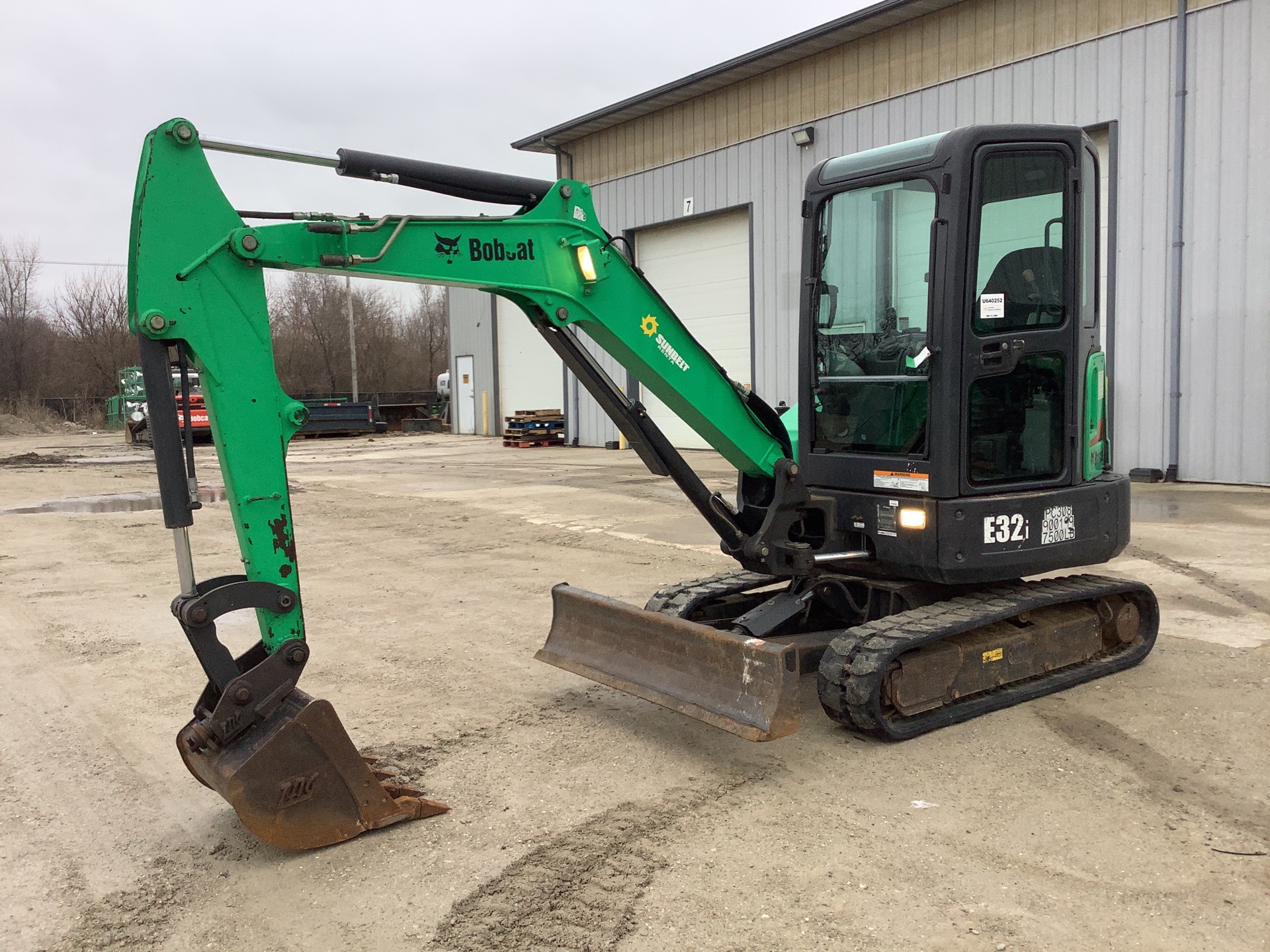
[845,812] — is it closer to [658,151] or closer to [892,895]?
[892,895]

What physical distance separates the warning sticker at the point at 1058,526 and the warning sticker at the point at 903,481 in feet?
2.37

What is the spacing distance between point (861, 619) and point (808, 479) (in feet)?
2.80

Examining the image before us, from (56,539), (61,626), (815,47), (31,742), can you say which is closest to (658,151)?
(815,47)

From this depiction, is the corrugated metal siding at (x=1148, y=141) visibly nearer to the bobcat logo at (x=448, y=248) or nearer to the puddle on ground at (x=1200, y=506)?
the puddle on ground at (x=1200, y=506)

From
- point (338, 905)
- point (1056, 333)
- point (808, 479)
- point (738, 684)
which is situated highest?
point (1056, 333)

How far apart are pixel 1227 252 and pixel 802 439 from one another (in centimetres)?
1147

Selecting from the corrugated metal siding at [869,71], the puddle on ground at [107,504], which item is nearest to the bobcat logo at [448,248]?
the puddle on ground at [107,504]

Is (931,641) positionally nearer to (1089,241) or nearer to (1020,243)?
(1020,243)

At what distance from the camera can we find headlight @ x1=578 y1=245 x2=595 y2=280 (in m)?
4.61

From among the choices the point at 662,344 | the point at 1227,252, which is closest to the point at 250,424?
the point at 662,344

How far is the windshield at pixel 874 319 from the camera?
5.08 metres

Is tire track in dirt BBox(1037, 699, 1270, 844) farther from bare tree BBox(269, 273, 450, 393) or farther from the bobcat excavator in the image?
bare tree BBox(269, 273, 450, 393)

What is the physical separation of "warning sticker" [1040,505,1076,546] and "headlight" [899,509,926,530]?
0.71 metres

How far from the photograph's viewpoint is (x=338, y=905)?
343cm
